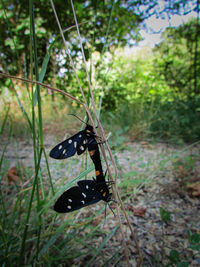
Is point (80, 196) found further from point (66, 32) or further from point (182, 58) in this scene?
point (182, 58)

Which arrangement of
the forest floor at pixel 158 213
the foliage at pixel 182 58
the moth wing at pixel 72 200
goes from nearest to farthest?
the moth wing at pixel 72 200, the forest floor at pixel 158 213, the foliage at pixel 182 58

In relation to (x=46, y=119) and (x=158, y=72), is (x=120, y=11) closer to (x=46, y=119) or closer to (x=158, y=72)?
(x=158, y=72)

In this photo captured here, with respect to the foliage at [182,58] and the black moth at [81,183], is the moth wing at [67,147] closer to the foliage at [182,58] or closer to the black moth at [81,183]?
the black moth at [81,183]

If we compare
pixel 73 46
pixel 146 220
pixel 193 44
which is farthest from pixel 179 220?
pixel 193 44

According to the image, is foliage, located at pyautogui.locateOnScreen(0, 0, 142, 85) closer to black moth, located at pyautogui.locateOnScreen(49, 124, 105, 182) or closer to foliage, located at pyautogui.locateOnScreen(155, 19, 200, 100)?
black moth, located at pyautogui.locateOnScreen(49, 124, 105, 182)

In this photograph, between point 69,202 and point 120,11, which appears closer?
point 69,202

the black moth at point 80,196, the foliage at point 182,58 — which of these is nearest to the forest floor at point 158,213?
the black moth at point 80,196
